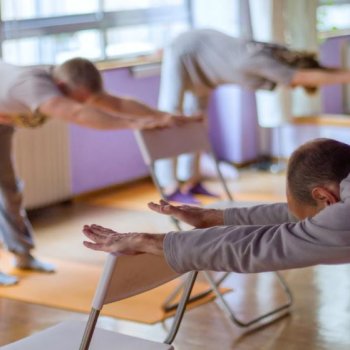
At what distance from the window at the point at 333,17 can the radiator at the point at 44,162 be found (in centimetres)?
325

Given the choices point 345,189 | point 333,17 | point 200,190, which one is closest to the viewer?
point 345,189

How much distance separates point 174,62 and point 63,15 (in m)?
0.97

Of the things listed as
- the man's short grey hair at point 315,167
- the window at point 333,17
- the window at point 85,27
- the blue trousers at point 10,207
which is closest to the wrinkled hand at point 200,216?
the man's short grey hair at point 315,167

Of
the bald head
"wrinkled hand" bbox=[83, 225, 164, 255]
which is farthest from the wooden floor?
"wrinkled hand" bbox=[83, 225, 164, 255]

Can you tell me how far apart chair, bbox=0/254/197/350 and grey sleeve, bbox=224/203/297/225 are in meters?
0.25

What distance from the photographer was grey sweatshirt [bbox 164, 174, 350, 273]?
1.99 metres

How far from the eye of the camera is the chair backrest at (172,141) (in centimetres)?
413

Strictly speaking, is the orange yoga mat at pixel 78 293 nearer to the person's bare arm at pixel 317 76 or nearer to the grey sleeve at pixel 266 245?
the person's bare arm at pixel 317 76

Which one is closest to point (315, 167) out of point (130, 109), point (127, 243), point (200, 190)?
point (127, 243)

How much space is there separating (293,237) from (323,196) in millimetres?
116

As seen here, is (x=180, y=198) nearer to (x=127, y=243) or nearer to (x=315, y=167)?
(x=127, y=243)

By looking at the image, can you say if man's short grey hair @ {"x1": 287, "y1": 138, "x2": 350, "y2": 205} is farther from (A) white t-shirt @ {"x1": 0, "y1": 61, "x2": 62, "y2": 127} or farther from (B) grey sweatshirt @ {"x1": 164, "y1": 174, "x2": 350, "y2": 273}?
(A) white t-shirt @ {"x1": 0, "y1": 61, "x2": 62, "y2": 127}

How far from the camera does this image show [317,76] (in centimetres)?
523

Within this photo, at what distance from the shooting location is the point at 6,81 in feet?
13.6
